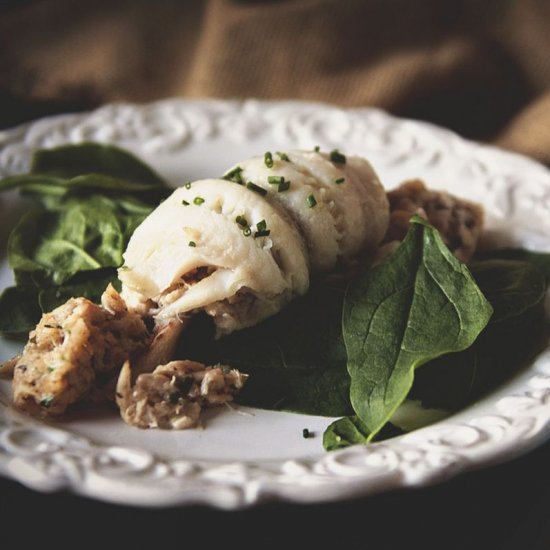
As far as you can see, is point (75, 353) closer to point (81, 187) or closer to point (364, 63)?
point (81, 187)

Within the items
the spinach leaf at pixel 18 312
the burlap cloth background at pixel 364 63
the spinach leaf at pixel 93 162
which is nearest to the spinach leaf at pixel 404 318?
the spinach leaf at pixel 18 312

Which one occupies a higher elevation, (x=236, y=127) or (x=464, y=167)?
(x=464, y=167)

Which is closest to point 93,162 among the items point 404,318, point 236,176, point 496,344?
point 236,176

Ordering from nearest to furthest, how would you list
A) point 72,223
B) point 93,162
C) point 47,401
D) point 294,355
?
point 47,401, point 294,355, point 72,223, point 93,162

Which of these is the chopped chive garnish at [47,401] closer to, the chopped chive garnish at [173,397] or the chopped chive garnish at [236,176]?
the chopped chive garnish at [173,397]

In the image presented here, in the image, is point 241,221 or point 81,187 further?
point 81,187

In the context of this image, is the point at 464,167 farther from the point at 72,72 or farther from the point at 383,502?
the point at 72,72

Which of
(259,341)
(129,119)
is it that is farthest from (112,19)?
(259,341)
